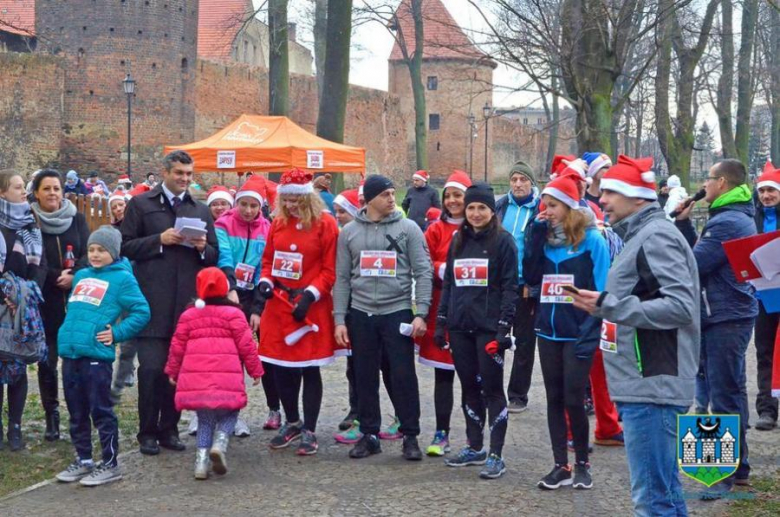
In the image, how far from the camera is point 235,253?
26.2 feet

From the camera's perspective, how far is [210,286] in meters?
6.64

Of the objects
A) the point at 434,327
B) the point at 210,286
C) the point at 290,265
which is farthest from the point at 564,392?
the point at 210,286

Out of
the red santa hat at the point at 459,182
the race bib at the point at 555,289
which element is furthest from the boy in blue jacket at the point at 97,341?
the race bib at the point at 555,289

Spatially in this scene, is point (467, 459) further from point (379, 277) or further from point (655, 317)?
point (655, 317)

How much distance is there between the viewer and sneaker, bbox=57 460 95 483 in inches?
260

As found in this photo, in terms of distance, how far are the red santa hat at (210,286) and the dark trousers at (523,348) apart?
2349 mm

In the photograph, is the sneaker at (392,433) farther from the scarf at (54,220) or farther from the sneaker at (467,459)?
the scarf at (54,220)

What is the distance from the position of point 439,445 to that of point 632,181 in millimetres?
3015

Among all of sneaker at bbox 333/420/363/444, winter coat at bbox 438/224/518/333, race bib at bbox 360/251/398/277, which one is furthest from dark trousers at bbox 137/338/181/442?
winter coat at bbox 438/224/518/333

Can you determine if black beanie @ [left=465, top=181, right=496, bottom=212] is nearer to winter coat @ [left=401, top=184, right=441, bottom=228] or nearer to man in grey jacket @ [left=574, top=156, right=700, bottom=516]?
man in grey jacket @ [left=574, top=156, right=700, bottom=516]

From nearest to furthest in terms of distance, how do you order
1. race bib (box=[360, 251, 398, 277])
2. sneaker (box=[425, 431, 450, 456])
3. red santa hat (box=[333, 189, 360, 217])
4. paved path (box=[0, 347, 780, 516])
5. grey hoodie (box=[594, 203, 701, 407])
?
grey hoodie (box=[594, 203, 701, 407]) < paved path (box=[0, 347, 780, 516]) < race bib (box=[360, 251, 398, 277]) < sneaker (box=[425, 431, 450, 456]) < red santa hat (box=[333, 189, 360, 217])

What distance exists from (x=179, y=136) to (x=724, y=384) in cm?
3964

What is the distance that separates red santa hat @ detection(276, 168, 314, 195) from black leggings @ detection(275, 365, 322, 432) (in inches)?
48.4

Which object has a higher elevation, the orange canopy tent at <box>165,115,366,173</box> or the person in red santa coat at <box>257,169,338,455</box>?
the orange canopy tent at <box>165,115,366,173</box>
